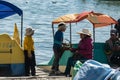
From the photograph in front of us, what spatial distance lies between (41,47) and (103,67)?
1684 centimetres

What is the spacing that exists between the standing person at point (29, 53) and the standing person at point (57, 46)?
27.1 inches

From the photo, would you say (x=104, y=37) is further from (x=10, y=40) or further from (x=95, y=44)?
(x=10, y=40)

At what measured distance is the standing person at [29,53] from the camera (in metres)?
13.0

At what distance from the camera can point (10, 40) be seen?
1328 cm

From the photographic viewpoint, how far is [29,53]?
517 inches

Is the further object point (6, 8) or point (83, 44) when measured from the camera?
point (6, 8)

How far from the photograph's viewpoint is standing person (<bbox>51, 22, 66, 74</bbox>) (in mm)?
13227

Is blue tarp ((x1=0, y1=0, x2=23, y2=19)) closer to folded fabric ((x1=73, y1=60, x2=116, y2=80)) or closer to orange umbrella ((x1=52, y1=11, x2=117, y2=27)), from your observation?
orange umbrella ((x1=52, y1=11, x2=117, y2=27))

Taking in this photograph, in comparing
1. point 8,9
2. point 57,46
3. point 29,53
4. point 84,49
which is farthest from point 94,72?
point 8,9

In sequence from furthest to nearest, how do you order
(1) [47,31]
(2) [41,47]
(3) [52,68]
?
(1) [47,31] < (2) [41,47] < (3) [52,68]

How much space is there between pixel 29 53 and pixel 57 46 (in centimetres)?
83

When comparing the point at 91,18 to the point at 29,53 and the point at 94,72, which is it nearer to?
the point at 29,53

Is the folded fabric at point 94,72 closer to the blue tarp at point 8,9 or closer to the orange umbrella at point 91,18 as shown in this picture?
the orange umbrella at point 91,18

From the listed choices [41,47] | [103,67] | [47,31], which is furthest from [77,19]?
[47,31]
